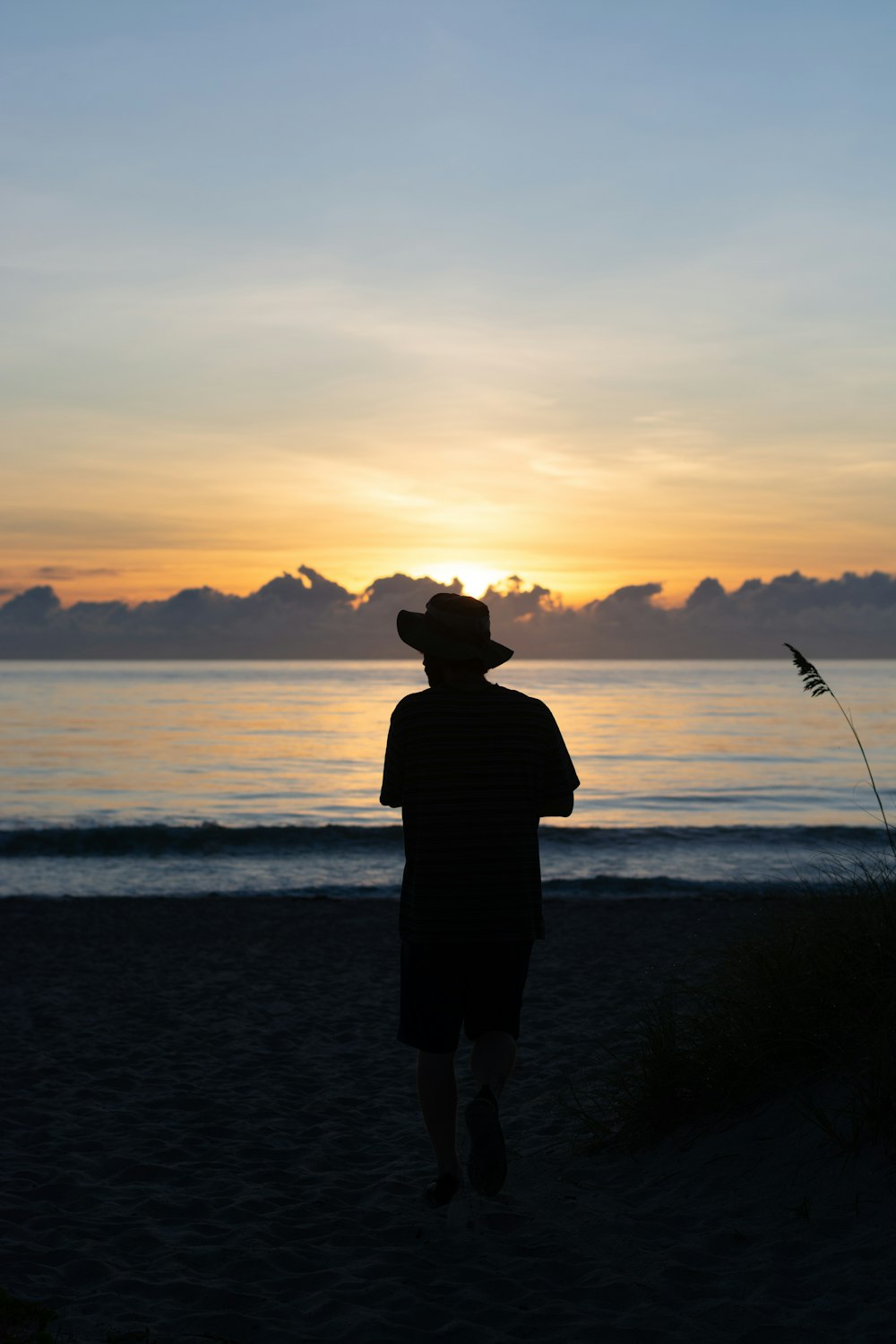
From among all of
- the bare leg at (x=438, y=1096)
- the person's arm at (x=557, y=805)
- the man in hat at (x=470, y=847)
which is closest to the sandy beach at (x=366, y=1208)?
the bare leg at (x=438, y=1096)

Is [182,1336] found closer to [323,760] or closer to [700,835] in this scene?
[700,835]

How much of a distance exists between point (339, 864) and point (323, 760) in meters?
19.8

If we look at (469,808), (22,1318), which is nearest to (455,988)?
(469,808)

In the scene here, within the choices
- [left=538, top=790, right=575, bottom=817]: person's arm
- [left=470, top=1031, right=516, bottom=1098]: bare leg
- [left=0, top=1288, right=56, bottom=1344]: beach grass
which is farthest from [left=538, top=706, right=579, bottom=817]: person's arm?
[left=0, top=1288, right=56, bottom=1344]: beach grass

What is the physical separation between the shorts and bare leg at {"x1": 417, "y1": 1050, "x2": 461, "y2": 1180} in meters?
0.05

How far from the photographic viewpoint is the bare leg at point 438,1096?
4.02 metres

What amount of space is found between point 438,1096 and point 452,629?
1.72m

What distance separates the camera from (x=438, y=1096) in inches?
160

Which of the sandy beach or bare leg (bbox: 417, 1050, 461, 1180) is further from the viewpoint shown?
bare leg (bbox: 417, 1050, 461, 1180)

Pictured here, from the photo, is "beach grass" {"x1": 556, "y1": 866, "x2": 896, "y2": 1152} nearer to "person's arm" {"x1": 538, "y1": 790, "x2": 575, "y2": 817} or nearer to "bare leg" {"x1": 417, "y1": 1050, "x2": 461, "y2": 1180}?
"bare leg" {"x1": 417, "y1": 1050, "x2": 461, "y2": 1180}

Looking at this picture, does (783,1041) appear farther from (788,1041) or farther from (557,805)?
(557,805)

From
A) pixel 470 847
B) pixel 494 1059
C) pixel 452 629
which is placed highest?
pixel 452 629

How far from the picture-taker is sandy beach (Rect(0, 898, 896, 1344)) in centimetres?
354

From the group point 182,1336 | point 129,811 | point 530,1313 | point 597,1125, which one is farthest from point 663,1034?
point 129,811
